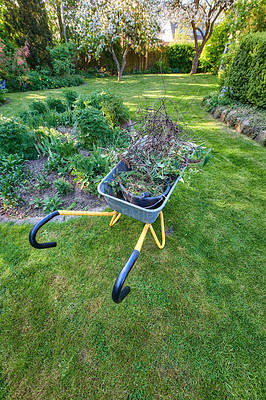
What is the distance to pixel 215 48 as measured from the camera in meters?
10.0

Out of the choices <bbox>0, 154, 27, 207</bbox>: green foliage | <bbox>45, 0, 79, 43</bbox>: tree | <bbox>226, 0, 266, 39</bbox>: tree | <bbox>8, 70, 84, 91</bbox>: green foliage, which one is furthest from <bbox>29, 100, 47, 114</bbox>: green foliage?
<bbox>45, 0, 79, 43</bbox>: tree

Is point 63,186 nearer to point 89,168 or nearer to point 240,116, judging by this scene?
point 89,168

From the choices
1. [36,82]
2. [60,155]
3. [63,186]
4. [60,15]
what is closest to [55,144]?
[60,155]

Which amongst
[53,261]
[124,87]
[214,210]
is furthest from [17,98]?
[214,210]

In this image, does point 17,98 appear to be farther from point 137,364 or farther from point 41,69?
point 137,364

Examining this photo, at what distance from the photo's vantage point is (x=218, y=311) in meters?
1.55

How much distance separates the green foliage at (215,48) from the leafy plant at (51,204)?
1129 cm

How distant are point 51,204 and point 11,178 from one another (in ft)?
2.47

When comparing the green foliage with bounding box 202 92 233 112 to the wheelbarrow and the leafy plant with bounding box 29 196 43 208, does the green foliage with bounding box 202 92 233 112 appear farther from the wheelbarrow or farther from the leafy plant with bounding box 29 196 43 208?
the leafy plant with bounding box 29 196 43 208

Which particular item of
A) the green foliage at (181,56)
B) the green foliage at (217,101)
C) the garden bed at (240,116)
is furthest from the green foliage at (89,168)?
the green foliage at (181,56)

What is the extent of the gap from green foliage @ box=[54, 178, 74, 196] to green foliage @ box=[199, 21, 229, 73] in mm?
11024

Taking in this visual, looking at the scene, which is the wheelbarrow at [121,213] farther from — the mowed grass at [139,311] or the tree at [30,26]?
the tree at [30,26]

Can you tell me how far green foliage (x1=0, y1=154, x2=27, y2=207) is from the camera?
2443 millimetres

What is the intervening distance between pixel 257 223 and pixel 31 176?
322cm
